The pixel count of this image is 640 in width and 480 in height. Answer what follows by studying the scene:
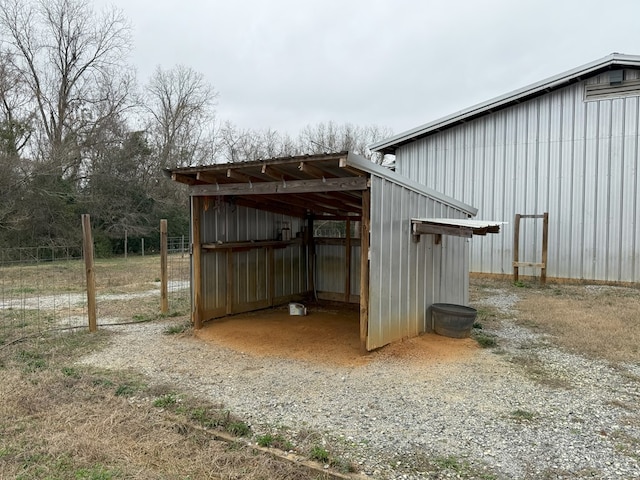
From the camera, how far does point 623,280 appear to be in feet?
37.6

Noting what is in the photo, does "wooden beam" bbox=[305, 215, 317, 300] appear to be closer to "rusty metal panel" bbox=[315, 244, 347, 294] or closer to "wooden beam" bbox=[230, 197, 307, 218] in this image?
"rusty metal panel" bbox=[315, 244, 347, 294]

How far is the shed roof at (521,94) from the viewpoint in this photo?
11229mm

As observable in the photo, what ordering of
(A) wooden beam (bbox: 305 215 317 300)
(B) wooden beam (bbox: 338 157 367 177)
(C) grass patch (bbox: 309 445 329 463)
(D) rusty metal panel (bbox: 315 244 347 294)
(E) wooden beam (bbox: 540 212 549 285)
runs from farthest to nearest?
(E) wooden beam (bbox: 540 212 549 285) → (A) wooden beam (bbox: 305 215 317 300) → (D) rusty metal panel (bbox: 315 244 347 294) → (B) wooden beam (bbox: 338 157 367 177) → (C) grass patch (bbox: 309 445 329 463)

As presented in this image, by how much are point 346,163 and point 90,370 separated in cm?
361

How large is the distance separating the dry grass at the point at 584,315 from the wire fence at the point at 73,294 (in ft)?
20.8

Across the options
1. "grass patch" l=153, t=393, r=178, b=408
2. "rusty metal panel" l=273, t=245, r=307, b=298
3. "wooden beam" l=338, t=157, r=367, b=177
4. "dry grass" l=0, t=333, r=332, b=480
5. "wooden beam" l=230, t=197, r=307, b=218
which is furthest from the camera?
"rusty metal panel" l=273, t=245, r=307, b=298

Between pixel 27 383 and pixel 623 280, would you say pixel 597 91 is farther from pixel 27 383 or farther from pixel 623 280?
pixel 27 383

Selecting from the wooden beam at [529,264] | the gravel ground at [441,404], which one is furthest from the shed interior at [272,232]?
the wooden beam at [529,264]

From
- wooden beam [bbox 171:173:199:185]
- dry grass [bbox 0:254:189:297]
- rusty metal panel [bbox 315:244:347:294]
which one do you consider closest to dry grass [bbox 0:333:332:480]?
wooden beam [bbox 171:173:199:185]

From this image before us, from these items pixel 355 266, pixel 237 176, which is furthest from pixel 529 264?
pixel 237 176

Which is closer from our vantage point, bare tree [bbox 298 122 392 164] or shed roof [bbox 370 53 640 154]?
shed roof [bbox 370 53 640 154]

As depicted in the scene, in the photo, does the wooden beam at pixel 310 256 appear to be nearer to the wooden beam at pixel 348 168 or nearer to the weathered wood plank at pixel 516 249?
the wooden beam at pixel 348 168

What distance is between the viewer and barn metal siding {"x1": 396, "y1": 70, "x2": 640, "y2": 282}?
11.5 metres

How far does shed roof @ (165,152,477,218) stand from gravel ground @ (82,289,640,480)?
2151 millimetres
